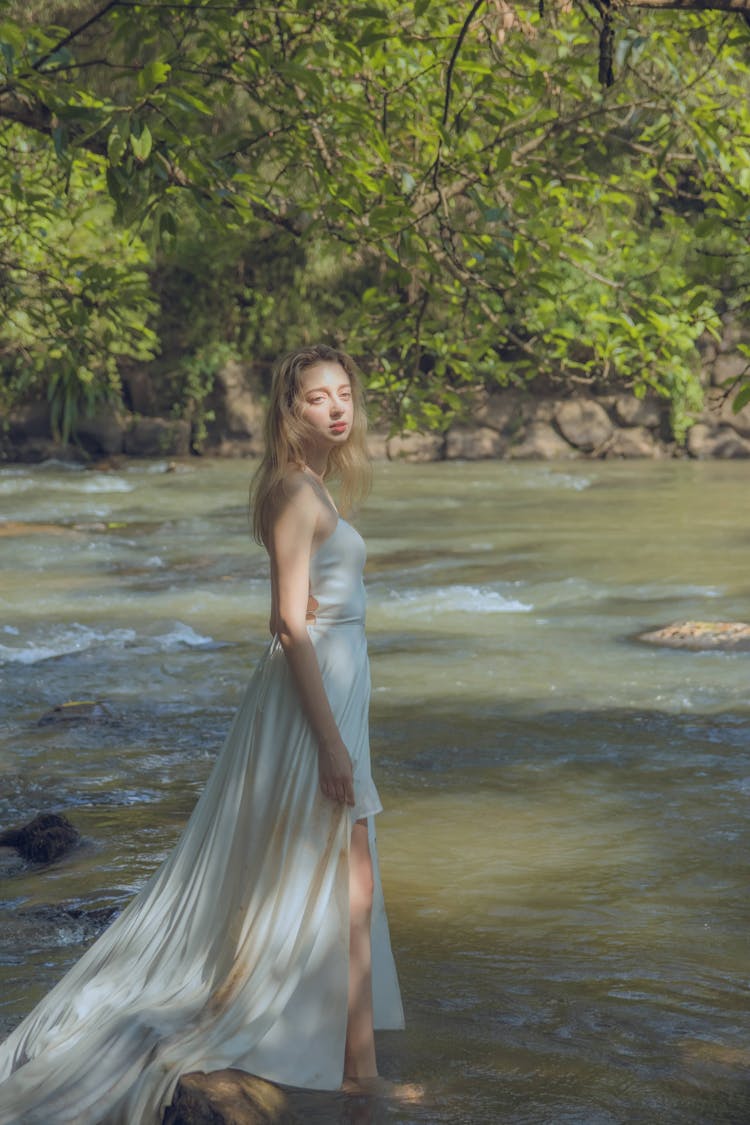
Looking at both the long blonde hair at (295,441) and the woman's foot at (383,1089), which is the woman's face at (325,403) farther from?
the woman's foot at (383,1089)

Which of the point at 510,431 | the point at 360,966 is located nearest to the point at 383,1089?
the point at 360,966

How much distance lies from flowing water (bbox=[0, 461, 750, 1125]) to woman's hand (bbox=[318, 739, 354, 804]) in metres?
0.78

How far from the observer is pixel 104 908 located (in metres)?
4.95

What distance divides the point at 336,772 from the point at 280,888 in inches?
12.4

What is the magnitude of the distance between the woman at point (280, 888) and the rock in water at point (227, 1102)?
0.04 m

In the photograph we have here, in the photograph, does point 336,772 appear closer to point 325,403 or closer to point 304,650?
point 304,650

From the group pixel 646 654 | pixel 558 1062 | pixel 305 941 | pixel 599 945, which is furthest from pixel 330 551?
pixel 646 654

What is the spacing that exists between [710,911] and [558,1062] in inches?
56.6

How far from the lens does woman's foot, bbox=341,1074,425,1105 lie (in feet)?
11.3

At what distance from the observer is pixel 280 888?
11.2 feet

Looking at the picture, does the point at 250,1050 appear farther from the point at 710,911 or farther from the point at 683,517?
the point at 683,517

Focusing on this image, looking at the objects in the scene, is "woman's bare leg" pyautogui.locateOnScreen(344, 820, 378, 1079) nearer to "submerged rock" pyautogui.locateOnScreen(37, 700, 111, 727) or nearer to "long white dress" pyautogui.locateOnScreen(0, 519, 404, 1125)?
"long white dress" pyautogui.locateOnScreen(0, 519, 404, 1125)

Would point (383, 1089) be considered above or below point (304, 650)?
below

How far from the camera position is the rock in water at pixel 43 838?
5.55 m
